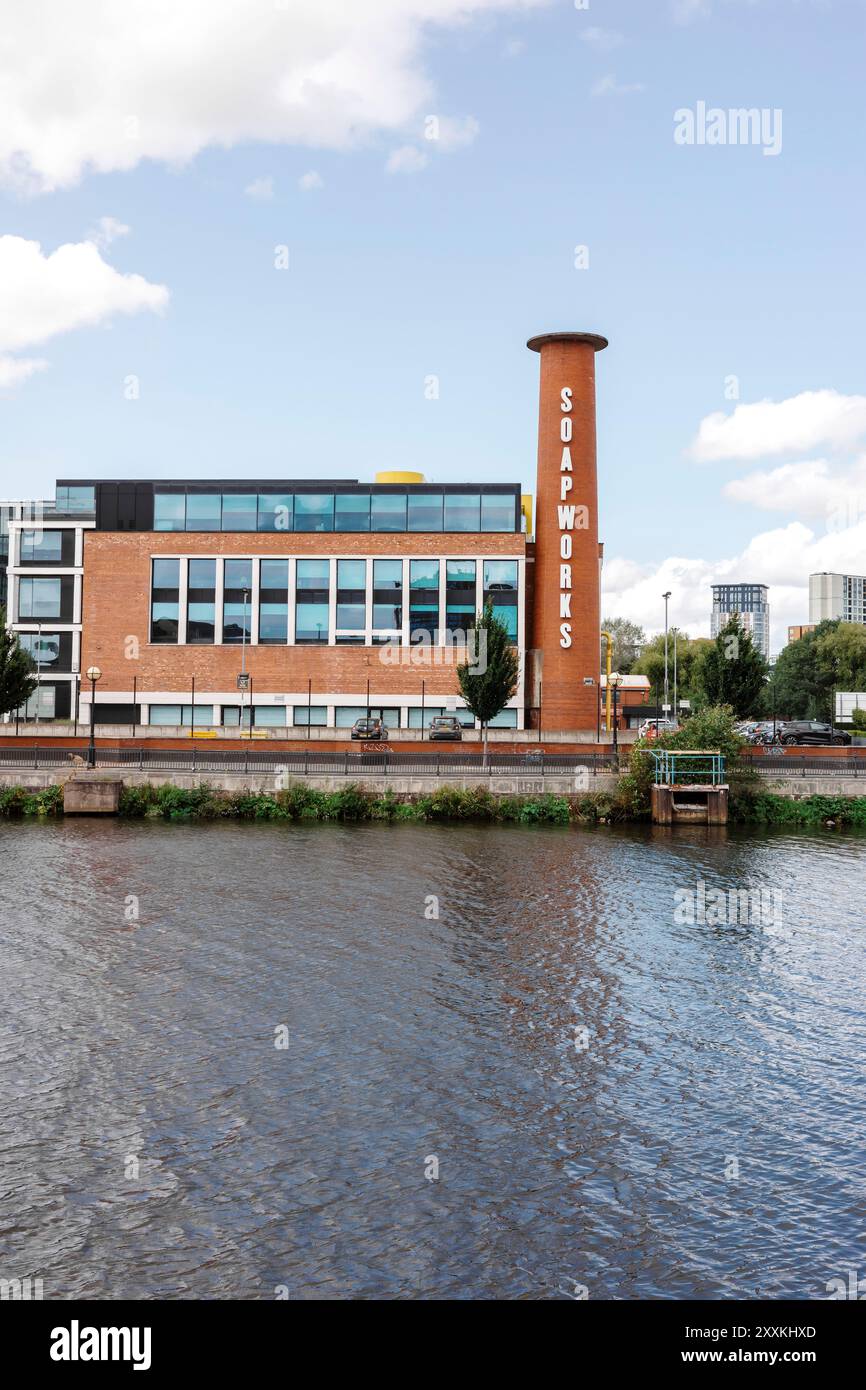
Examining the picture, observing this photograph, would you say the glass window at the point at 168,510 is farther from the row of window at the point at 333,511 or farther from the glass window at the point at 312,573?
the glass window at the point at 312,573

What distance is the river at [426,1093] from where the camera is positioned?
911 cm

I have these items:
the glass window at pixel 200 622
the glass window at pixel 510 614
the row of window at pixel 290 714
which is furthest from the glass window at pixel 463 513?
the glass window at pixel 200 622

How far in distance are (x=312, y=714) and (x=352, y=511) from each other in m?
12.1

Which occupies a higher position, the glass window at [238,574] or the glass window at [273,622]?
the glass window at [238,574]

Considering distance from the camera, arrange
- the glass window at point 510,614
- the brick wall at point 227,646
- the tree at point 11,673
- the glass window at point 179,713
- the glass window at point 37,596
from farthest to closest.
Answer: the glass window at point 37,596 → the glass window at point 179,713 → the brick wall at point 227,646 → the glass window at point 510,614 → the tree at point 11,673

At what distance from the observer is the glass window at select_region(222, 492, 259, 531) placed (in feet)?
222

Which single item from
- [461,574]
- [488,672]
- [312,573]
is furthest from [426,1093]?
[312,573]

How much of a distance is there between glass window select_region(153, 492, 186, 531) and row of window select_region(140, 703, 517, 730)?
10.7 m

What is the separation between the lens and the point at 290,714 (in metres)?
66.2

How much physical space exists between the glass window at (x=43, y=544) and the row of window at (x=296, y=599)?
583 inches

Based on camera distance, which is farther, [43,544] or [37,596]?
[43,544]

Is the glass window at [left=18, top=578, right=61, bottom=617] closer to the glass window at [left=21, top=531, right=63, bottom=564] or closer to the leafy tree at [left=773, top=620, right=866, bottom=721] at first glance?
the glass window at [left=21, top=531, right=63, bottom=564]

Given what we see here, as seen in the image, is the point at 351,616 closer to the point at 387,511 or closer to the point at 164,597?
the point at 387,511
